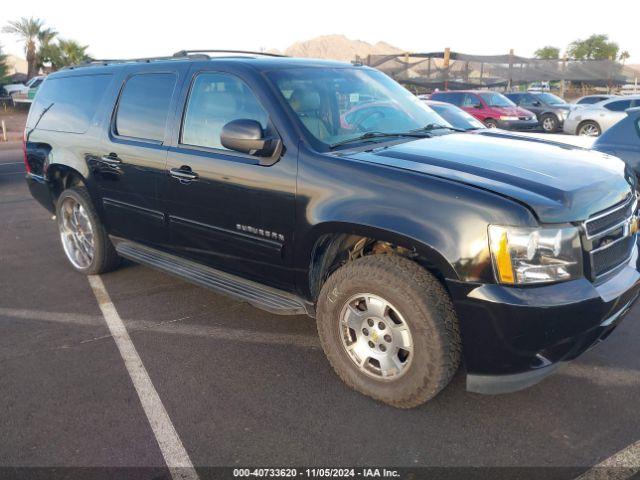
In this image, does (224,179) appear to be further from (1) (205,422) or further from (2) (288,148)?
(1) (205,422)

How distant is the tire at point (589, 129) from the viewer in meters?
17.4

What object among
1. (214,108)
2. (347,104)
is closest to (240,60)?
(214,108)

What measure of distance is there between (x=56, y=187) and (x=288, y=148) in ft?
10.9

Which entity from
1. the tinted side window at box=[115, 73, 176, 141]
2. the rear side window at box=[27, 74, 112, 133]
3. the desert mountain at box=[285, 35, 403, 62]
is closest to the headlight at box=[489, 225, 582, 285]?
the tinted side window at box=[115, 73, 176, 141]

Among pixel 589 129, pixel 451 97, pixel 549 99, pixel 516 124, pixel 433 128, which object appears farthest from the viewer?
pixel 549 99

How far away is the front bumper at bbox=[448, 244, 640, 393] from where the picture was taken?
2.73 meters

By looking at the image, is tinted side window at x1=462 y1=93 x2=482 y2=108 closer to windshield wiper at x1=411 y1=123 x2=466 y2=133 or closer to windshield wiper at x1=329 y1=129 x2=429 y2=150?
windshield wiper at x1=411 y1=123 x2=466 y2=133

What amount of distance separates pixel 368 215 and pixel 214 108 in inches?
61.0

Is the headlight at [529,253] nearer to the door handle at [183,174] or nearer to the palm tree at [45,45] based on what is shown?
the door handle at [183,174]

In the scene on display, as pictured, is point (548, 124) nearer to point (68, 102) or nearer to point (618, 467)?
point (68, 102)

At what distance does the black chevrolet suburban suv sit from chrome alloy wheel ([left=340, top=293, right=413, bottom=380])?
0.03ft

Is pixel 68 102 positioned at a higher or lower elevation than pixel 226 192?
higher

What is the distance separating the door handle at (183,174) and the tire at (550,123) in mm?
20359

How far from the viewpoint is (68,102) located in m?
5.41
